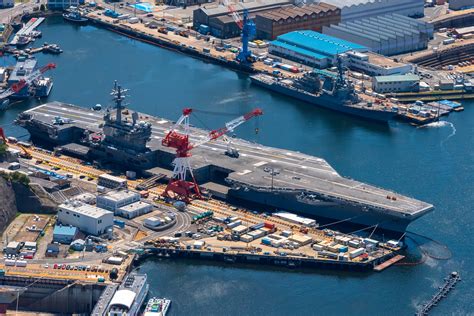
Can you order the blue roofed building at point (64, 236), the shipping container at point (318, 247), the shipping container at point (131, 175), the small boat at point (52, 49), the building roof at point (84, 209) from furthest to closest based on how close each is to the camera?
the small boat at point (52, 49) → the shipping container at point (131, 175) → the building roof at point (84, 209) → the shipping container at point (318, 247) → the blue roofed building at point (64, 236)

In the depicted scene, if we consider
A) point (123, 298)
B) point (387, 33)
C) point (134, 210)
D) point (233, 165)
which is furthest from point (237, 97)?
point (123, 298)

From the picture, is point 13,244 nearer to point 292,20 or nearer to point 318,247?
point 318,247

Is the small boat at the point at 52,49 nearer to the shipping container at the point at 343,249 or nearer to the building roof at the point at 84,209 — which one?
the building roof at the point at 84,209

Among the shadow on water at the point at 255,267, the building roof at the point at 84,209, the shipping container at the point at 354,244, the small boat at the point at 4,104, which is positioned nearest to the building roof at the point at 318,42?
the small boat at the point at 4,104

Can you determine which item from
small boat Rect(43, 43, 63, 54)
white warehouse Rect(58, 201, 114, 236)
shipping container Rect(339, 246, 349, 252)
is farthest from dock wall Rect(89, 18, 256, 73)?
shipping container Rect(339, 246, 349, 252)

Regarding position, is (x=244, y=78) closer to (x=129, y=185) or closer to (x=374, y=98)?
(x=374, y=98)

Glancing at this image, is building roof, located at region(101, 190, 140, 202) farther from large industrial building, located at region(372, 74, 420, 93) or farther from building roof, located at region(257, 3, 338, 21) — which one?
building roof, located at region(257, 3, 338, 21)
